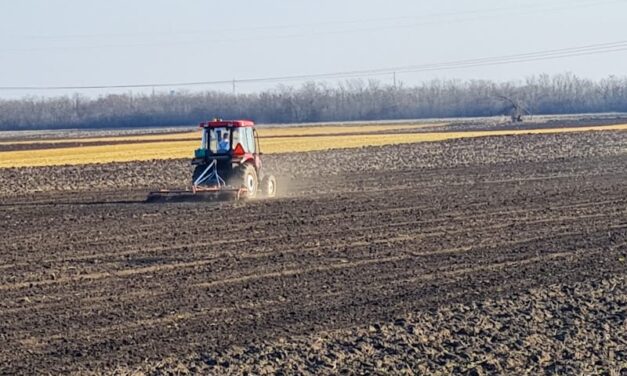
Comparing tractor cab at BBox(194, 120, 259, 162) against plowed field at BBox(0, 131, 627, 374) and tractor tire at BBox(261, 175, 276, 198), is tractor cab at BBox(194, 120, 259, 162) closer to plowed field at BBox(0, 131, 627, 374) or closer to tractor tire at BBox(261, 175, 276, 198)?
tractor tire at BBox(261, 175, 276, 198)

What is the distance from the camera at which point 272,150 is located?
4747 centimetres

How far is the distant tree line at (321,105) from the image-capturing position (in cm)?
12750

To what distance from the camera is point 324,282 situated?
13.2 m

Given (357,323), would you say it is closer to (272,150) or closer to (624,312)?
(624,312)

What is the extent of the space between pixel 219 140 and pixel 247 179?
3.92 feet

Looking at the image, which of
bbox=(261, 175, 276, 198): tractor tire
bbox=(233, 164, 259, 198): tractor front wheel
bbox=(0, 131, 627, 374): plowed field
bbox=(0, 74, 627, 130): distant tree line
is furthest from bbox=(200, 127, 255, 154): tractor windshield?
bbox=(0, 74, 627, 130): distant tree line

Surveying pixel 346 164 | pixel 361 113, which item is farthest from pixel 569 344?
pixel 361 113

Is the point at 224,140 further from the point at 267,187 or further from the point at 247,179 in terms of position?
the point at 267,187

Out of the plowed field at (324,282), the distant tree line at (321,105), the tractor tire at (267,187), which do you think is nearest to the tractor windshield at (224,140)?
the tractor tire at (267,187)

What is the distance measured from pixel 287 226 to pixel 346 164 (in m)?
17.5

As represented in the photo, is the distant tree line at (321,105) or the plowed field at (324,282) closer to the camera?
the plowed field at (324,282)

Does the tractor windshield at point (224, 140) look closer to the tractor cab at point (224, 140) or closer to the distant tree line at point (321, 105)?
the tractor cab at point (224, 140)

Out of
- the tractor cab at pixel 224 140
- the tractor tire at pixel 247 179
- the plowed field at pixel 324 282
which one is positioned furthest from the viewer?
the tractor cab at pixel 224 140

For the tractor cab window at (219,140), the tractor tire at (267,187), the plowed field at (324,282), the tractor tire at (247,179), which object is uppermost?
the tractor cab window at (219,140)
